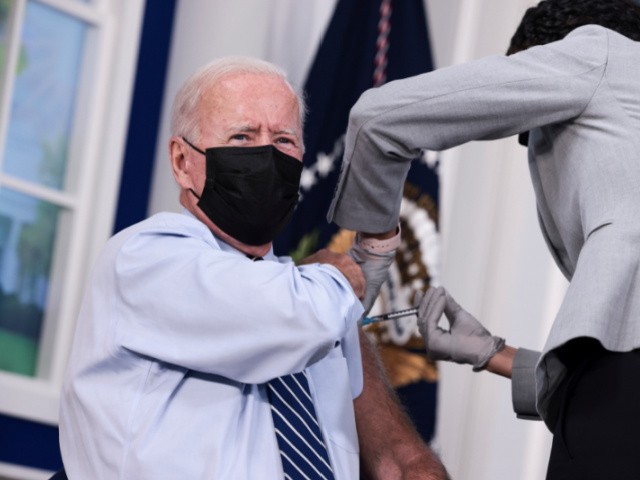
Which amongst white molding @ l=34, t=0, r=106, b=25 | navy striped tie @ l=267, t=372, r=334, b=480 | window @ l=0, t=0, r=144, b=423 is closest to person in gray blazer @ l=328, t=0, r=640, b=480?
navy striped tie @ l=267, t=372, r=334, b=480

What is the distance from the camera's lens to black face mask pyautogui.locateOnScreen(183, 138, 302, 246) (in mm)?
2287

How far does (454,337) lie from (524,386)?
0.16 m

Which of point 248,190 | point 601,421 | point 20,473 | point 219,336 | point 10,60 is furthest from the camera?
point 10,60

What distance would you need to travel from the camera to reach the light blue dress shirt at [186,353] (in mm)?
2043

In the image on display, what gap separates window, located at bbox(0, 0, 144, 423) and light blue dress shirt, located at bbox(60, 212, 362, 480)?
1.56 m

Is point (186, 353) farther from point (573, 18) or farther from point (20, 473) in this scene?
point (20, 473)

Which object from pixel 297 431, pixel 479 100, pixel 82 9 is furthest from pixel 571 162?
pixel 82 9

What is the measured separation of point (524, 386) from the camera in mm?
2420

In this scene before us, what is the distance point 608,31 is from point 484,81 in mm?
211

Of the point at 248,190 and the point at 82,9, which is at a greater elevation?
the point at 82,9

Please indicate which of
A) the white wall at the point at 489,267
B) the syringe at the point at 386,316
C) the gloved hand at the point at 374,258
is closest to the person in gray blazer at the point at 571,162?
the gloved hand at the point at 374,258

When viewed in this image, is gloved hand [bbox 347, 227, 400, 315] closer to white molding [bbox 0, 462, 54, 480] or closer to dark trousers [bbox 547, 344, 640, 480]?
dark trousers [bbox 547, 344, 640, 480]

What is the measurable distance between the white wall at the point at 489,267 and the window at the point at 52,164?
1.17 m

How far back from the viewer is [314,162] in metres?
4.03
